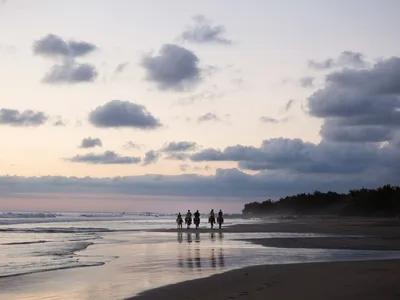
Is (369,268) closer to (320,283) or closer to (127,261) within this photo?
(320,283)

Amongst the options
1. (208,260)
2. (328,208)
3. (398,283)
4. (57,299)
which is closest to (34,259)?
(208,260)

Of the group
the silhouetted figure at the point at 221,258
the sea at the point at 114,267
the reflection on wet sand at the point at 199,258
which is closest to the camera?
the sea at the point at 114,267

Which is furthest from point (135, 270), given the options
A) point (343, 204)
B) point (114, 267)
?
point (343, 204)

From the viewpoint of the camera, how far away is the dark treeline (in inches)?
3376

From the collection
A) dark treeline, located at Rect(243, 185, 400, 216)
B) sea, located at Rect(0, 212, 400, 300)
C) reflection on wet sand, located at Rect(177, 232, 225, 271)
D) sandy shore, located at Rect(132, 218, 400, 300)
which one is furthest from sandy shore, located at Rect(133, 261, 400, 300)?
dark treeline, located at Rect(243, 185, 400, 216)

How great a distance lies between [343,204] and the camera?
106m

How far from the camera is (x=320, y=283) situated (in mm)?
14375

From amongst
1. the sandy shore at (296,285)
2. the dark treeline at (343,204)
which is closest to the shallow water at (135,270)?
the sandy shore at (296,285)

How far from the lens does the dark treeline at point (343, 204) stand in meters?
85.8

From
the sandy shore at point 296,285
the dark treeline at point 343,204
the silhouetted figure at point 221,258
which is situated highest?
the dark treeline at point 343,204

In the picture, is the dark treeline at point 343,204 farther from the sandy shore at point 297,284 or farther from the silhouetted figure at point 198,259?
the sandy shore at point 297,284

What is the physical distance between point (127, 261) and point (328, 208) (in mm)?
96428

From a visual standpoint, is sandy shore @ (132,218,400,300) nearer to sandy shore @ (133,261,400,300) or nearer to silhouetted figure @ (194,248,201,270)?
sandy shore @ (133,261,400,300)

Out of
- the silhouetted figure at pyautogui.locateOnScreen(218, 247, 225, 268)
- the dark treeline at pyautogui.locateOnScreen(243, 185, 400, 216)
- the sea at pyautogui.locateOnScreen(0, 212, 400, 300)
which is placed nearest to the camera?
the sea at pyautogui.locateOnScreen(0, 212, 400, 300)
